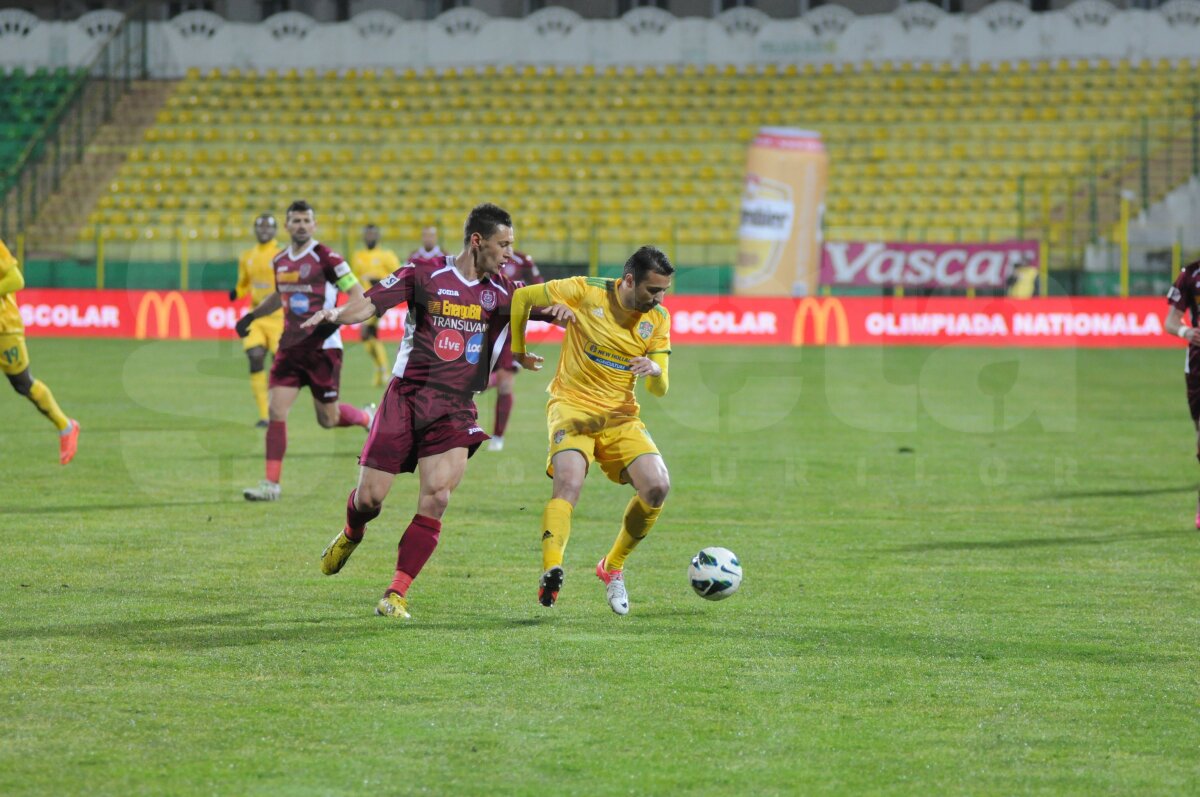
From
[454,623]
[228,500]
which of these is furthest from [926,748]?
[228,500]

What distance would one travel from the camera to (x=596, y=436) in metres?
8.38

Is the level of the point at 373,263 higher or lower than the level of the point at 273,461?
higher

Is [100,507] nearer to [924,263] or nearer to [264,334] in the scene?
[264,334]

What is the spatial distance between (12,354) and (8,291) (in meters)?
0.57

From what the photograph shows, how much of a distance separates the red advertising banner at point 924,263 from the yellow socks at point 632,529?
81.4 ft

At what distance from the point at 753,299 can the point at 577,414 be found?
72.2ft

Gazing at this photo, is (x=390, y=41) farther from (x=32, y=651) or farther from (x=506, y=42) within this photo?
(x=32, y=651)

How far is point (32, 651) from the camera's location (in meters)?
6.87

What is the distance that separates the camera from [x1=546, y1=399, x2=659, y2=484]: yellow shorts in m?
8.30

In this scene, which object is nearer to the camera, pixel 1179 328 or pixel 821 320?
pixel 1179 328

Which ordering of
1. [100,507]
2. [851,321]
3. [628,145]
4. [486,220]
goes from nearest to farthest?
[486,220] < [100,507] < [851,321] < [628,145]

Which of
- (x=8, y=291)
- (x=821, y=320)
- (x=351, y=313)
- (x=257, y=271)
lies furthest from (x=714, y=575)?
(x=821, y=320)

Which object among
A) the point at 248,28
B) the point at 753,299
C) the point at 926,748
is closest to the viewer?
the point at 926,748

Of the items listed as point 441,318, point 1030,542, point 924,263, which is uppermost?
point 441,318
